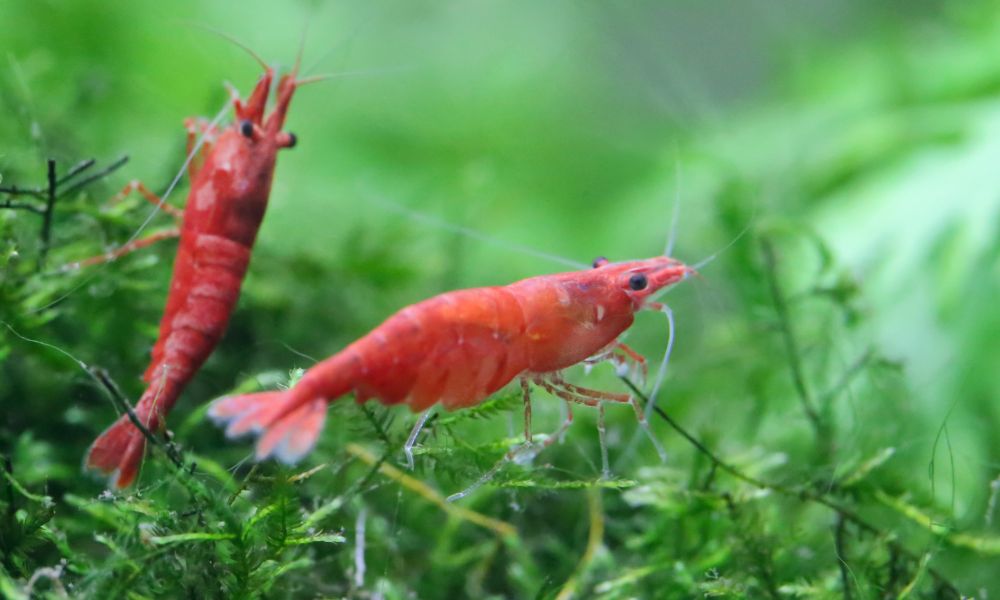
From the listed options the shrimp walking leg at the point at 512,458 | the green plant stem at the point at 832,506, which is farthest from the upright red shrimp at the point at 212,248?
the green plant stem at the point at 832,506

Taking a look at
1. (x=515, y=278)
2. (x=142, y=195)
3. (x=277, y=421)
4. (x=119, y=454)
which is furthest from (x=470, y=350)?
(x=515, y=278)

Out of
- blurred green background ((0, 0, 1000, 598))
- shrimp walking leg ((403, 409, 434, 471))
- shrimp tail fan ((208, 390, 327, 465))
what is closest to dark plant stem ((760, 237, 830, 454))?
blurred green background ((0, 0, 1000, 598))

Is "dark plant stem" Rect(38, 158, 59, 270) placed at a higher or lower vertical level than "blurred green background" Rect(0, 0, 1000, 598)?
higher

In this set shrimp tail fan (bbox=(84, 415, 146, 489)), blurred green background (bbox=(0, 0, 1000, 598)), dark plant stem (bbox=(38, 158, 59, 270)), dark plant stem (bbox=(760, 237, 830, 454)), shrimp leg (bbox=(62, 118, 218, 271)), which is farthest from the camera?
dark plant stem (bbox=(760, 237, 830, 454))

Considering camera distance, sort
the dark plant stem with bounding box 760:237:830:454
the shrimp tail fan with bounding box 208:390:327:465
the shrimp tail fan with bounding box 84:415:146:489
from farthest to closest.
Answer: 1. the dark plant stem with bounding box 760:237:830:454
2. the shrimp tail fan with bounding box 84:415:146:489
3. the shrimp tail fan with bounding box 208:390:327:465

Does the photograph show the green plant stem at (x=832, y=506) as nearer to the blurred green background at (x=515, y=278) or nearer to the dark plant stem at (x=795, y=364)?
the blurred green background at (x=515, y=278)

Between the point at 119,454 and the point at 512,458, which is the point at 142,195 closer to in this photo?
the point at 119,454

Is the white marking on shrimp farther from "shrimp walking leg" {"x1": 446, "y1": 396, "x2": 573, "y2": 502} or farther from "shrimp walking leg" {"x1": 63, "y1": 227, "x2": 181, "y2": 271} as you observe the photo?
"shrimp walking leg" {"x1": 63, "y1": 227, "x2": 181, "y2": 271}
